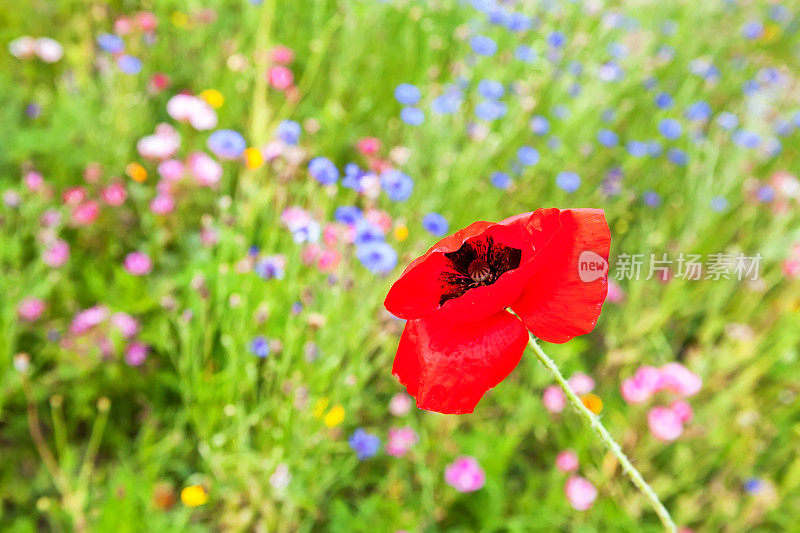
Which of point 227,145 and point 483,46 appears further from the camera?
point 483,46

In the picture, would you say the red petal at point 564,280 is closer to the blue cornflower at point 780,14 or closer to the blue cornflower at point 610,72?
the blue cornflower at point 610,72

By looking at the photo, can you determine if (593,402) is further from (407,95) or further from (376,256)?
(407,95)

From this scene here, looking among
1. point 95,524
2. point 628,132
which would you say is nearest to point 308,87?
point 628,132

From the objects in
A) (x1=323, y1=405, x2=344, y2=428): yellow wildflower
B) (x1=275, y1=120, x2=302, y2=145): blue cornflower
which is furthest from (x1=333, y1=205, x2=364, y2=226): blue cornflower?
(x1=323, y1=405, x2=344, y2=428): yellow wildflower

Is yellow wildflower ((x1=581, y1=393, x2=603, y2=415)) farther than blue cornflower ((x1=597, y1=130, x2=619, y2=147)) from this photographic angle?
No

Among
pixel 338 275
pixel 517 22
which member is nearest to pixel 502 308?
pixel 338 275

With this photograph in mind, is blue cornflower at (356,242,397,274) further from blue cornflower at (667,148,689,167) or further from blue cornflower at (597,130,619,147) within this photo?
blue cornflower at (667,148,689,167)

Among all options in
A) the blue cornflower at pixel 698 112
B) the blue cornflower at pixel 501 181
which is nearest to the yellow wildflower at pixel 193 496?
the blue cornflower at pixel 501 181
